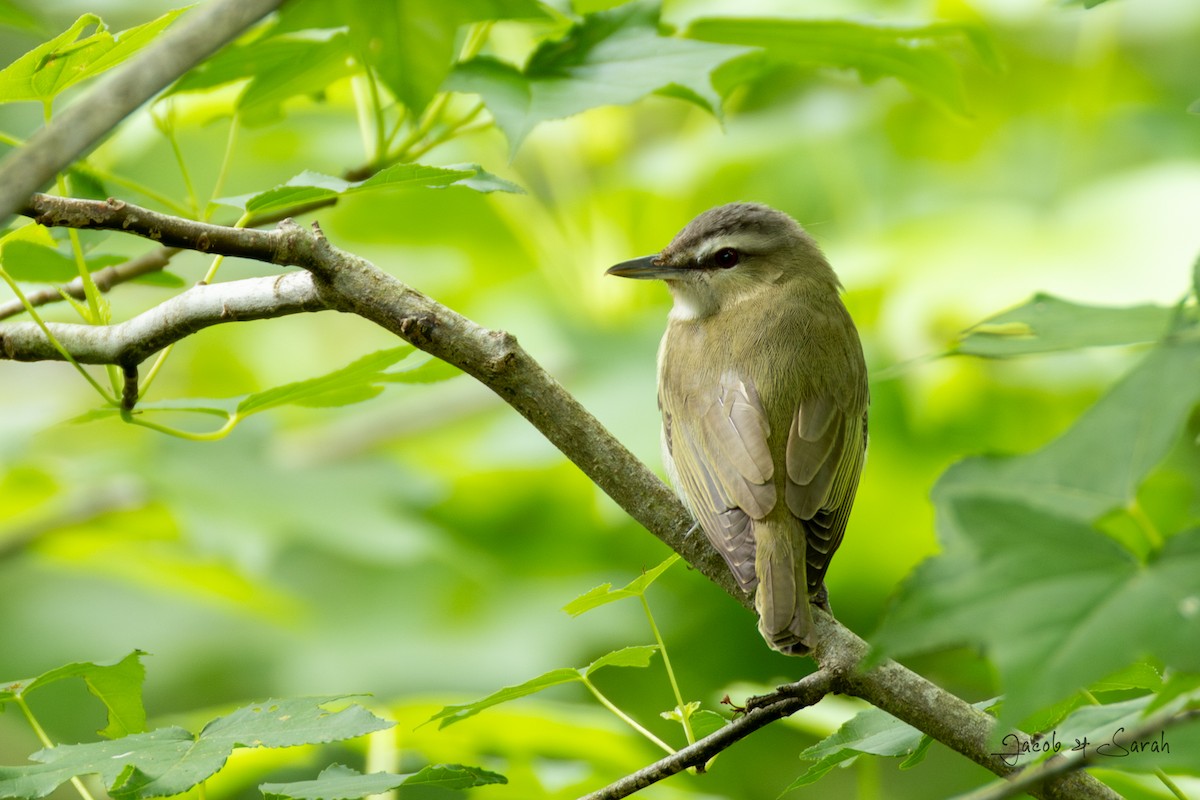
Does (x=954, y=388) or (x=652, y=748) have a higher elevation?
(x=954, y=388)

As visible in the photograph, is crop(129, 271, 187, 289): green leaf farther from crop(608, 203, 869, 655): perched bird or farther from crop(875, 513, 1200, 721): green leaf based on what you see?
crop(875, 513, 1200, 721): green leaf

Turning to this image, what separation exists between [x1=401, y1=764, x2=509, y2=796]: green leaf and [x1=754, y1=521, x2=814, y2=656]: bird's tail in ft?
2.28

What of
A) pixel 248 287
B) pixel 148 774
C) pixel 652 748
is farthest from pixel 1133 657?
A: pixel 652 748

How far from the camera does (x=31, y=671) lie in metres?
5.88

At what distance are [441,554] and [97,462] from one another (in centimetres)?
142

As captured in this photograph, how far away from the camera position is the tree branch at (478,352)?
1.71m

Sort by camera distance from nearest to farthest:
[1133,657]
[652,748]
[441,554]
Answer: [1133,657] < [652,748] < [441,554]

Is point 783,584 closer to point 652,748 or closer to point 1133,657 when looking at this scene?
point 1133,657

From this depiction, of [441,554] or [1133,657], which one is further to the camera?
[441,554]

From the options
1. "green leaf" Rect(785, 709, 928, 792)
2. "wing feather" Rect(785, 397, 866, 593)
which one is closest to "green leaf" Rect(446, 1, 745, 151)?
"wing feather" Rect(785, 397, 866, 593)

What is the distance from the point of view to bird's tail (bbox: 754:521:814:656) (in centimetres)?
224

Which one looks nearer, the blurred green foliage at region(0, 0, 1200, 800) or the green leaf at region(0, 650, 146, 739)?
the green leaf at region(0, 650, 146, 739)

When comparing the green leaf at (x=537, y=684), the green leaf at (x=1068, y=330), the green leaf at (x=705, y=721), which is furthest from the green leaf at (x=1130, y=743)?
the green leaf at (x=537, y=684)

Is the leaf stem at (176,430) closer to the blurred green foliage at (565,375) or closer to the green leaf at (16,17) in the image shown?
the blurred green foliage at (565,375)
